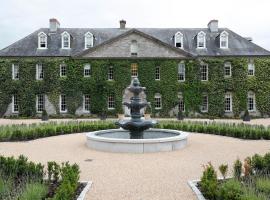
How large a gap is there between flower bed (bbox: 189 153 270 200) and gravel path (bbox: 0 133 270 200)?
59 cm

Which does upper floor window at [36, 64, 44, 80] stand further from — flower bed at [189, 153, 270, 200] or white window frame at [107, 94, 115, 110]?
flower bed at [189, 153, 270, 200]

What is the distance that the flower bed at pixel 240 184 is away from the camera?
7.44 metres

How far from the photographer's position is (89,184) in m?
9.62

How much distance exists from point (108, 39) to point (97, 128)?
17699 millimetres

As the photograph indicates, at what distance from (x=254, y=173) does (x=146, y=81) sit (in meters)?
30.3

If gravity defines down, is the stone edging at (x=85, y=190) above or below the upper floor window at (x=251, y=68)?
below

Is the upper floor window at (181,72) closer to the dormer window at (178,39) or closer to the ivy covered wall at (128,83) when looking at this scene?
the ivy covered wall at (128,83)

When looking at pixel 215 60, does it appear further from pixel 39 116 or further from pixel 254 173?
pixel 254 173

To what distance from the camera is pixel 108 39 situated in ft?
131

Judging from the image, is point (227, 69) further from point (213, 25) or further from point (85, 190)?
point (85, 190)

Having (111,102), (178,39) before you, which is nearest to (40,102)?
(111,102)

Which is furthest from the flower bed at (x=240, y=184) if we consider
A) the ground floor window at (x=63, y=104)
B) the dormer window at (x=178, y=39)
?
the dormer window at (x=178, y=39)

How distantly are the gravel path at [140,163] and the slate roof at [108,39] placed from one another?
22.9 m

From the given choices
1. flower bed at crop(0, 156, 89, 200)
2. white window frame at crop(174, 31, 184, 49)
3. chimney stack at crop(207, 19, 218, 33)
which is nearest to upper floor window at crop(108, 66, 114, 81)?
white window frame at crop(174, 31, 184, 49)
